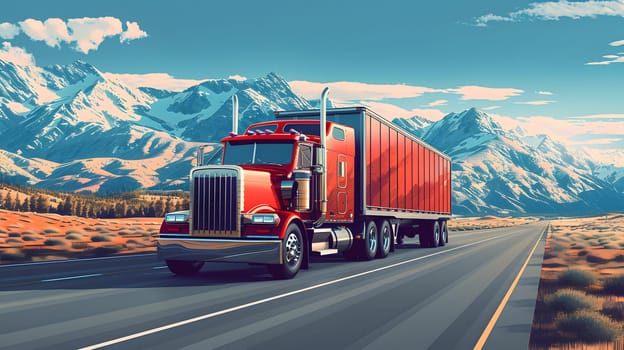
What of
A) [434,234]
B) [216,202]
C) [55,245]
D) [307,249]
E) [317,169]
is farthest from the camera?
[55,245]

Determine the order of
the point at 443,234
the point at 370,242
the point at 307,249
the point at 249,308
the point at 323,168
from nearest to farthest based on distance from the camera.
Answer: the point at 249,308 → the point at 307,249 → the point at 323,168 → the point at 370,242 → the point at 443,234

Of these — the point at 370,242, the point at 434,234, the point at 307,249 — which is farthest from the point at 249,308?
the point at 434,234

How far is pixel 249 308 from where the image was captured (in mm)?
11547

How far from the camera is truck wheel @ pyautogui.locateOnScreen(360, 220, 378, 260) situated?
2158cm

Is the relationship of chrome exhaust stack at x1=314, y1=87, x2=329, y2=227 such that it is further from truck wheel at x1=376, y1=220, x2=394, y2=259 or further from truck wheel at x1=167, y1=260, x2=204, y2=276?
truck wheel at x1=376, y1=220, x2=394, y2=259

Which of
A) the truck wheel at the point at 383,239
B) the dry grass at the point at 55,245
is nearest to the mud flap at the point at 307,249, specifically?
the truck wheel at the point at 383,239

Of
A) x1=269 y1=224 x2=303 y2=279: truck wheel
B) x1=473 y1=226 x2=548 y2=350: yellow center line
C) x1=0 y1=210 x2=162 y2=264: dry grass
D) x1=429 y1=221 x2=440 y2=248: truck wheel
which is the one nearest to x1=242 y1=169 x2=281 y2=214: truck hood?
x1=269 y1=224 x2=303 y2=279: truck wheel

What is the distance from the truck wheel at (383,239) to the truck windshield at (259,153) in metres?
6.81

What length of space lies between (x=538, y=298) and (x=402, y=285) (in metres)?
2.96

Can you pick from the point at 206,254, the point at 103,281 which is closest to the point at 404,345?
the point at 206,254

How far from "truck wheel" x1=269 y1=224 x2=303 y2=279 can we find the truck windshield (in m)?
1.88

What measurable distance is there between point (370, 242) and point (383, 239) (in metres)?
1.27

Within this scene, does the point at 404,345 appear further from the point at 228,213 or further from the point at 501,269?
the point at 501,269

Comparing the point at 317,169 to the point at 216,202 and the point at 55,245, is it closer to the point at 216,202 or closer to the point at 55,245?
the point at 216,202
